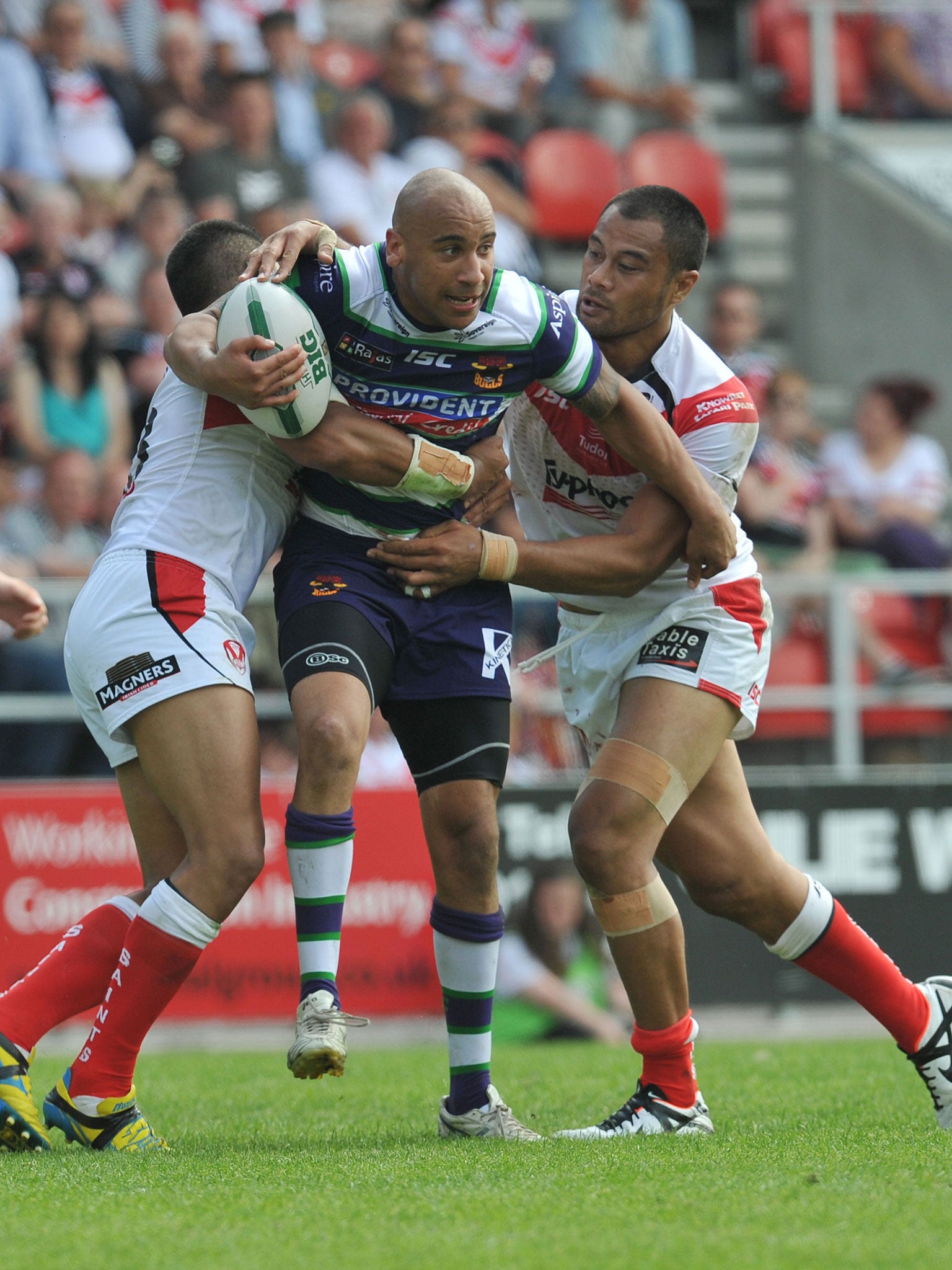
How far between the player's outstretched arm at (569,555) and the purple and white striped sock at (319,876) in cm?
72

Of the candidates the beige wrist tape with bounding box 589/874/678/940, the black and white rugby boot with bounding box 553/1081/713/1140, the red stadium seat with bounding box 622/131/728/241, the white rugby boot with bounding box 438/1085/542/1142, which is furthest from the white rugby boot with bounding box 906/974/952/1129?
the red stadium seat with bounding box 622/131/728/241

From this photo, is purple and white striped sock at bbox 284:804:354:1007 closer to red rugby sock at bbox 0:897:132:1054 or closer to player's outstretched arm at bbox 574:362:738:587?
red rugby sock at bbox 0:897:132:1054

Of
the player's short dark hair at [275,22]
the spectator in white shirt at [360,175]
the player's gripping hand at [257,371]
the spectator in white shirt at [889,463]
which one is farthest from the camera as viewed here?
the player's short dark hair at [275,22]

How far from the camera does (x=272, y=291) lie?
173 inches

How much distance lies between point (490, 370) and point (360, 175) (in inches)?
330

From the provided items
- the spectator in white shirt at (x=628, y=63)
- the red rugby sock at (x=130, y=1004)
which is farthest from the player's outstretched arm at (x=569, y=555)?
the spectator in white shirt at (x=628, y=63)

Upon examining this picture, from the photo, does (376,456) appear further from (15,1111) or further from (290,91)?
(290,91)

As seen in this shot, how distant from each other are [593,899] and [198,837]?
1131mm

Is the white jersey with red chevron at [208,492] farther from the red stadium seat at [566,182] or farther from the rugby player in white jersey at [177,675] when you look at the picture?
the red stadium seat at [566,182]

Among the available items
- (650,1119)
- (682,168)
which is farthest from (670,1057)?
(682,168)

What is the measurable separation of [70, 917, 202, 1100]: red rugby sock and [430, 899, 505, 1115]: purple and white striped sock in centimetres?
73

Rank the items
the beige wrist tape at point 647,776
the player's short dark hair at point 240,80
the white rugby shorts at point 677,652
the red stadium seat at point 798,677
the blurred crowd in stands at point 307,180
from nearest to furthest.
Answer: the beige wrist tape at point 647,776, the white rugby shorts at point 677,652, the blurred crowd in stands at point 307,180, the red stadium seat at point 798,677, the player's short dark hair at point 240,80

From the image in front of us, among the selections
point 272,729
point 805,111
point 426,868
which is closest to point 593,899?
point 426,868

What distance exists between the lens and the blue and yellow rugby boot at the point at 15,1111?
4590 millimetres
